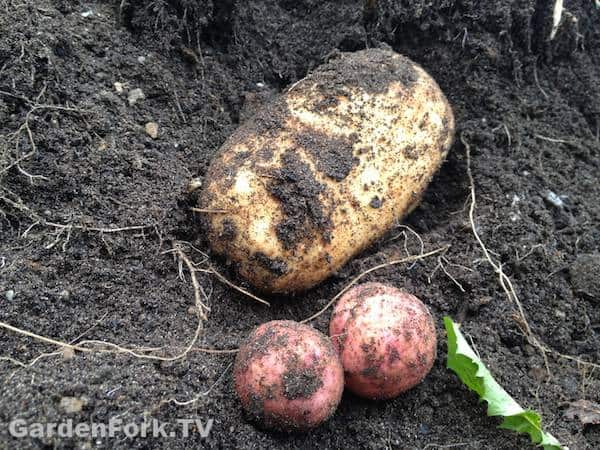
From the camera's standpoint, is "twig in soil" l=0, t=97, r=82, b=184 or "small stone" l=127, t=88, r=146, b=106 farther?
"small stone" l=127, t=88, r=146, b=106

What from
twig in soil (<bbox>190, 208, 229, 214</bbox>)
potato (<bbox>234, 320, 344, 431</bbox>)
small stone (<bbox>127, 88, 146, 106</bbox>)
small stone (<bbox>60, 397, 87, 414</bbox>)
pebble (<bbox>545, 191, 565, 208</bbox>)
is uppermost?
small stone (<bbox>127, 88, 146, 106</bbox>)

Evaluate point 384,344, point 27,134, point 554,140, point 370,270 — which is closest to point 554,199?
point 554,140

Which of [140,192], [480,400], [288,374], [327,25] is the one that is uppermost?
[327,25]

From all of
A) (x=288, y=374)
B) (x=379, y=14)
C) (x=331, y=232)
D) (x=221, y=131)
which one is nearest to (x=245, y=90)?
(x=221, y=131)

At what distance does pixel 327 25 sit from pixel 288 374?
1.92 m

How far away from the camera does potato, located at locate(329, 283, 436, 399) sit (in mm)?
1807

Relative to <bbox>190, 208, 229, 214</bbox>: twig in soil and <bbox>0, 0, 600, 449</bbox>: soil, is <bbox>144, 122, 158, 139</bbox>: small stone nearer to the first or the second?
<bbox>0, 0, 600, 449</bbox>: soil

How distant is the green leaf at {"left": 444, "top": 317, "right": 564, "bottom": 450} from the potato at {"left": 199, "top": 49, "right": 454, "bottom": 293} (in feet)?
1.82

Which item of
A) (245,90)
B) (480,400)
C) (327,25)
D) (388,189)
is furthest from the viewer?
(327,25)

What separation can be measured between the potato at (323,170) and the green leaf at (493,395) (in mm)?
554

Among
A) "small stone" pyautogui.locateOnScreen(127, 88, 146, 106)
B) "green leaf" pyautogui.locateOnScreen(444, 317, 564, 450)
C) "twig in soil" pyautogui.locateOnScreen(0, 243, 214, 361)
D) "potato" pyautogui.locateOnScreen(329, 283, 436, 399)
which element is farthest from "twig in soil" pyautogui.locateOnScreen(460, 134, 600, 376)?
"small stone" pyautogui.locateOnScreen(127, 88, 146, 106)

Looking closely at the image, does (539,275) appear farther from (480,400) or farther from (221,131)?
(221,131)

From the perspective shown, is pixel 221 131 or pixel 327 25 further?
pixel 327 25

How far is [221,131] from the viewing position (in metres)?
2.54
